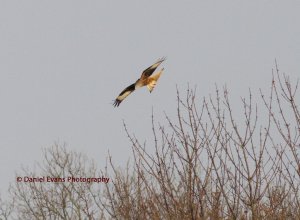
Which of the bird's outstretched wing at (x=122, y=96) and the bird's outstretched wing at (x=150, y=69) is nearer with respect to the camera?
the bird's outstretched wing at (x=150, y=69)

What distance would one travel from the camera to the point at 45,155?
85.0 feet

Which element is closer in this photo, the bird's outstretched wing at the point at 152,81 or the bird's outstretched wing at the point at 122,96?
the bird's outstretched wing at the point at 152,81

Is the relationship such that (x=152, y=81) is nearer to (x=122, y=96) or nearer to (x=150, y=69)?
(x=150, y=69)

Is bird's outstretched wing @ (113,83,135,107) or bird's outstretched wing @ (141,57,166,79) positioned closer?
bird's outstretched wing @ (141,57,166,79)

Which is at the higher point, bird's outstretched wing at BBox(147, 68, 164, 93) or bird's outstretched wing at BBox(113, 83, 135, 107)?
bird's outstretched wing at BBox(113, 83, 135, 107)

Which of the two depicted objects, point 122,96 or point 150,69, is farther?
point 122,96

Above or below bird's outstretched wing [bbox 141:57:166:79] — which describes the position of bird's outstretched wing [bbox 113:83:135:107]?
above

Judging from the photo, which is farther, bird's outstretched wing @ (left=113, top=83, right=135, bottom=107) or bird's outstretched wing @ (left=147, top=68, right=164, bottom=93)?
bird's outstretched wing @ (left=113, top=83, right=135, bottom=107)

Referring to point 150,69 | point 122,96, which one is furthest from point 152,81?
point 122,96

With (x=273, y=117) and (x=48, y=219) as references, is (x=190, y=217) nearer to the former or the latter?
(x=273, y=117)

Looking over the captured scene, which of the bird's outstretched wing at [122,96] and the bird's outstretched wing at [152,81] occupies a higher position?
the bird's outstretched wing at [122,96]

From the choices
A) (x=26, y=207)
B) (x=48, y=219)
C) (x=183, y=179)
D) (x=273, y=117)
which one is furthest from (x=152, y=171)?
(x=26, y=207)

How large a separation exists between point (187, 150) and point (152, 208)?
84 centimetres

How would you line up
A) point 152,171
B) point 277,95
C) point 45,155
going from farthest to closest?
1. point 45,155
2. point 277,95
3. point 152,171
